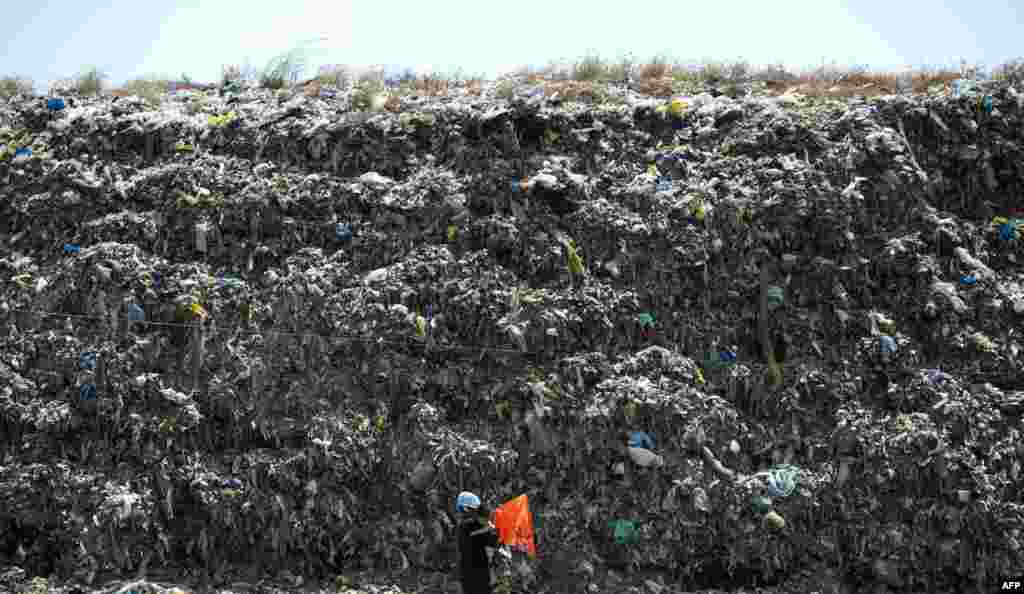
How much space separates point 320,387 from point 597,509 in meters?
2.04

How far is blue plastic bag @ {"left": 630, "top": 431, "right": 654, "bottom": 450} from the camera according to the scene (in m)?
6.83

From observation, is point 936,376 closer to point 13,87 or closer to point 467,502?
point 467,502

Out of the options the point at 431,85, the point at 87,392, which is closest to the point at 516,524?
the point at 87,392

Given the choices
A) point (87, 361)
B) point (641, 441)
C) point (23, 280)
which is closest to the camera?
point (641, 441)

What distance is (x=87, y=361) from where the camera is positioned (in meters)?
7.12

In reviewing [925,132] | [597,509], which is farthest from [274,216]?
[925,132]

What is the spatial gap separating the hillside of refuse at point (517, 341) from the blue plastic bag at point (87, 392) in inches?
2.1

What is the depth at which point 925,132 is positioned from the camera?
8727 mm

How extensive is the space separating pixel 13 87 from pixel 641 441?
6.88m

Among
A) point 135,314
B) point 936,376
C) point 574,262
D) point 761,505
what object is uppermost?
point 574,262

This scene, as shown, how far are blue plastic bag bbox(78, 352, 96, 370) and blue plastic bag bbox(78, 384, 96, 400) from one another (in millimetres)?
153

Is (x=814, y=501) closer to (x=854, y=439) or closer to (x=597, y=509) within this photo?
(x=854, y=439)

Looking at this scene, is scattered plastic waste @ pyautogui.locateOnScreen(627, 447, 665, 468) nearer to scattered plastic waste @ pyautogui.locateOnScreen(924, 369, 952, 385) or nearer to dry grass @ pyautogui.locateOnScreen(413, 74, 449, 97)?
scattered plastic waste @ pyautogui.locateOnScreen(924, 369, 952, 385)

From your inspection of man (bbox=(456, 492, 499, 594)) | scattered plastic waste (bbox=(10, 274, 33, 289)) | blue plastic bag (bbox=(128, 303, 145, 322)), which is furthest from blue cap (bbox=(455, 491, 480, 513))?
scattered plastic waste (bbox=(10, 274, 33, 289))
